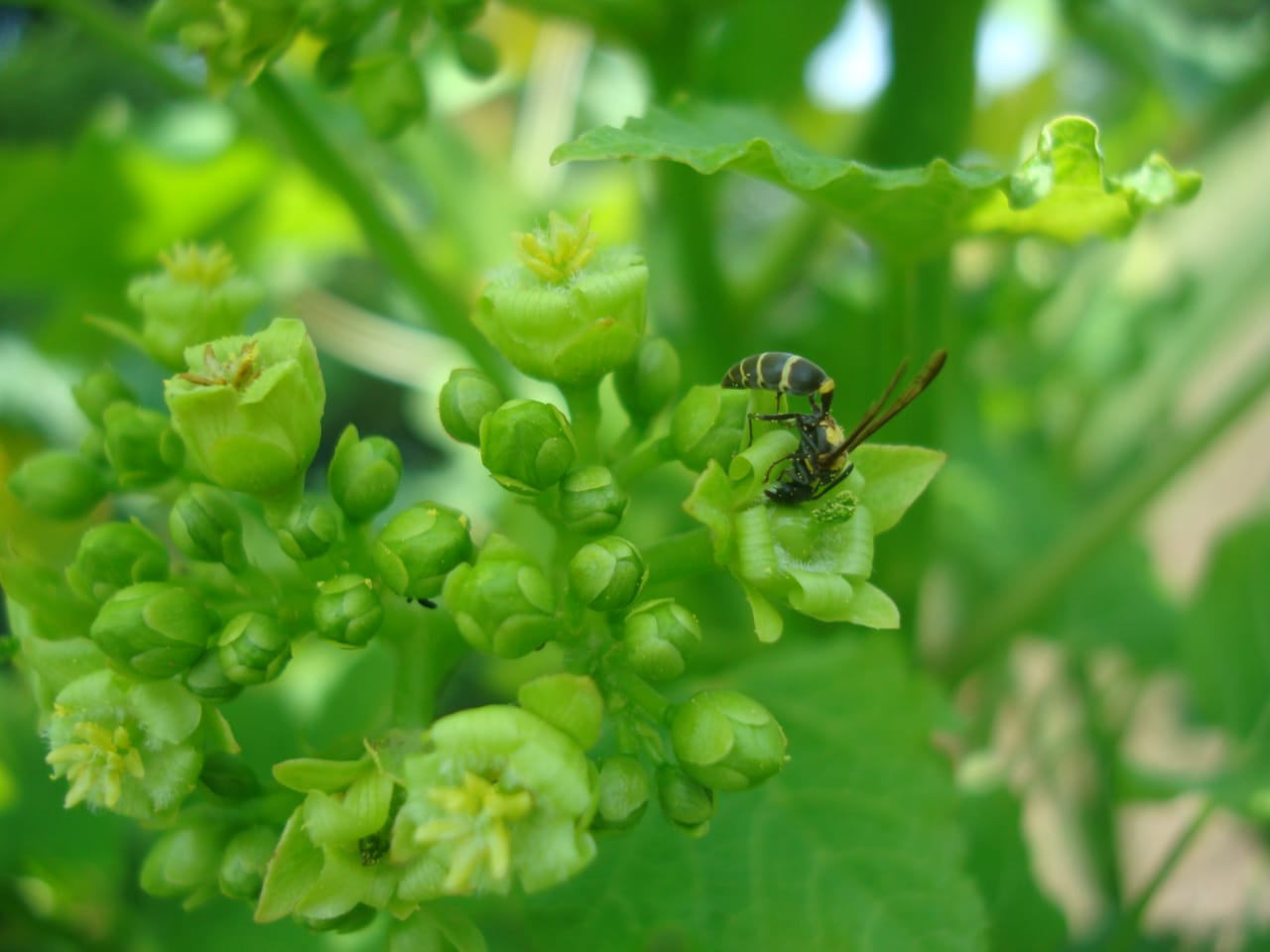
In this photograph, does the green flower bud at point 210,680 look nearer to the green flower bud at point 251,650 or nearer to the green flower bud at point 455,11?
the green flower bud at point 251,650

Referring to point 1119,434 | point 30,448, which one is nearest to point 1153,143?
point 1119,434

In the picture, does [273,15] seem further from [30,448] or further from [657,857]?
[30,448]

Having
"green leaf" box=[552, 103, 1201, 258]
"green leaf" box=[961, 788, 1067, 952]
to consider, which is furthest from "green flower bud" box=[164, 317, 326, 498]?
"green leaf" box=[961, 788, 1067, 952]

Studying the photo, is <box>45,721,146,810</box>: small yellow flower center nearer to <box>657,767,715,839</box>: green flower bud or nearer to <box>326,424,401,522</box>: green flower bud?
<box>326,424,401,522</box>: green flower bud

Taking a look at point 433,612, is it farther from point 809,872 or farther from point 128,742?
point 809,872

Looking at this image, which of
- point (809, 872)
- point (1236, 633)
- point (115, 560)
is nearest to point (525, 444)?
point (115, 560)

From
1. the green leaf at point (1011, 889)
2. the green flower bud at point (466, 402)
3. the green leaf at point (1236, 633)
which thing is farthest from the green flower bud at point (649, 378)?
the green leaf at point (1236, 633)
